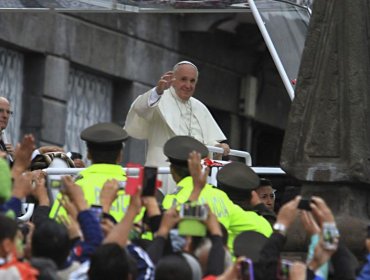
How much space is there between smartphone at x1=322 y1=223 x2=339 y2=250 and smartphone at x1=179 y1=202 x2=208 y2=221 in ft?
2.25

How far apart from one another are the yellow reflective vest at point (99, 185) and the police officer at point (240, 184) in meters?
0.88

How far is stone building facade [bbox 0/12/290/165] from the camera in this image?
79.8 ft

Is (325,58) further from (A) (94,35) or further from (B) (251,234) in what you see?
(A) (94,35)

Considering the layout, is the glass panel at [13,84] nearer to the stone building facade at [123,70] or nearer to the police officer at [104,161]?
the stone building facade at [123,70]

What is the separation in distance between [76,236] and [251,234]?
1070mm

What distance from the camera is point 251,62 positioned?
29703 mm

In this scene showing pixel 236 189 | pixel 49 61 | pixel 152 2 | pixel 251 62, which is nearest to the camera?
pixel 236 189

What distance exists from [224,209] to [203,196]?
0.56ft

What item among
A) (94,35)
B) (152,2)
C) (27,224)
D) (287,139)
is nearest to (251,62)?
(94,35)

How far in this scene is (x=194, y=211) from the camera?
1188 centimetres

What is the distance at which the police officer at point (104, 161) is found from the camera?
13.2 meters

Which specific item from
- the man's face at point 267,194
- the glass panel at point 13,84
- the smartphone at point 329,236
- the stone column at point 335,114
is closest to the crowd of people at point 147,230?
the smartphone at point 329,236

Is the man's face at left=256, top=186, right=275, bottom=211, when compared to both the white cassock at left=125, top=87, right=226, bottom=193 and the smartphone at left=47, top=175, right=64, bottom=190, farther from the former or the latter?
the smartphone at left=47, top=175, right=64, bottom=190

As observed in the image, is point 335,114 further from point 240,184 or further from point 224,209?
point 224,209
